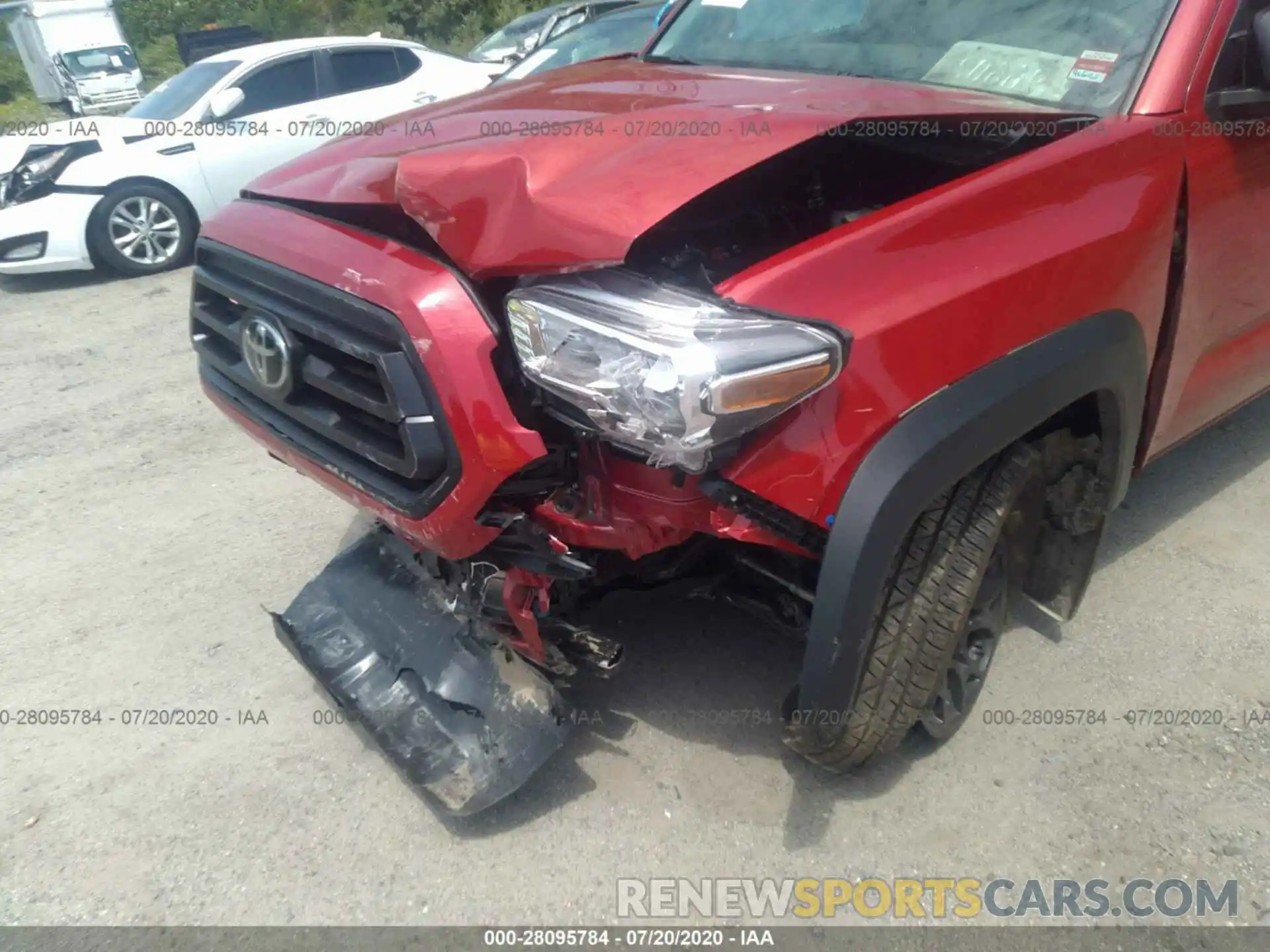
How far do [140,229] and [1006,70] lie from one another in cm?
655

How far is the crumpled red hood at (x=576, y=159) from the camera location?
175 centimetres

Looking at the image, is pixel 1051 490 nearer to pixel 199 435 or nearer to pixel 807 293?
pixel 807 293

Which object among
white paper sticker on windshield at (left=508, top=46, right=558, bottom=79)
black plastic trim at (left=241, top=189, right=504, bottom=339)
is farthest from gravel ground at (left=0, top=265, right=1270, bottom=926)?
white paper sticker on windshield at (left=508, top=46, right=558, bottom=79)

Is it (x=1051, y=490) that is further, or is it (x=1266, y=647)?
(x=1266, y=647)

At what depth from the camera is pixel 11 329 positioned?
6.10m

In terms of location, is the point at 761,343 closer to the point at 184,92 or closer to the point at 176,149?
the point at 176,149

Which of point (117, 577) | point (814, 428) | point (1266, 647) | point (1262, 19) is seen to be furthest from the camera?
point (117, 577)

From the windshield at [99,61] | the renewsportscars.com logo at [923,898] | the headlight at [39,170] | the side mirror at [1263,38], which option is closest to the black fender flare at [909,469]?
the renewsportscars.com logo at [923,898]

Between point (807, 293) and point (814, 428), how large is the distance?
244 mm

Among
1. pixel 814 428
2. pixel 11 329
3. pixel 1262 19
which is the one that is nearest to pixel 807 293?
pixel 814 428

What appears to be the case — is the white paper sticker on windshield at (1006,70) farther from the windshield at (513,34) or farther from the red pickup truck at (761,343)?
the windshield at (513,34)

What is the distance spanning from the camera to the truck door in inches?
92.6

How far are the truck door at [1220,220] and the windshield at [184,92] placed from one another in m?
7.05

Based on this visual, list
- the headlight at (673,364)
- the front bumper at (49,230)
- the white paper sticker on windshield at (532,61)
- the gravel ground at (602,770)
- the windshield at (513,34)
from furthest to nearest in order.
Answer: the windshield at (513,34)
the front bumper at (49,230)
the white paper sticker on windshield at (532,61)
the gravel ground at (602,770)
the headlight at (673,364)
